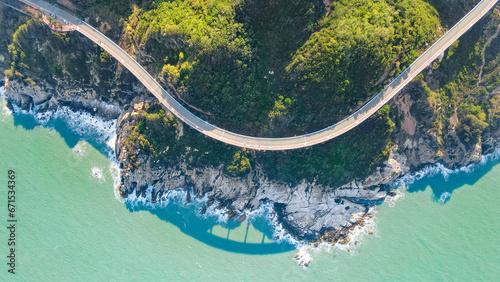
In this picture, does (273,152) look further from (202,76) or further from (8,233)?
(8,233)

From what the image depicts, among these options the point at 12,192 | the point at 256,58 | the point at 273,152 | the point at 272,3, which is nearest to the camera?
the point at 272,3

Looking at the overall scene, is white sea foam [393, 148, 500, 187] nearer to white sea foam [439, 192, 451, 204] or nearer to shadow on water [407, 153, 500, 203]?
shadow on water [407, 153, 500, 203]

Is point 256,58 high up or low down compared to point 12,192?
up

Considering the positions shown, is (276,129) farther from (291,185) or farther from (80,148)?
(80,148)

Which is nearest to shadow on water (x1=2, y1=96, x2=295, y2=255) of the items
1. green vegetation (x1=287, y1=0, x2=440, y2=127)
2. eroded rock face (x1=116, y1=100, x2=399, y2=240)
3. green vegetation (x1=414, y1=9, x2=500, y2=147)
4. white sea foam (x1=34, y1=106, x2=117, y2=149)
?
white sea foam (x1=34, y1=106, x2=117, y2=149)

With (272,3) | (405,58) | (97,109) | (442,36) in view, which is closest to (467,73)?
(442,36)

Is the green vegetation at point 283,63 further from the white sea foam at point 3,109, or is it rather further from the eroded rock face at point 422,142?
the white sea foam at point 3,109

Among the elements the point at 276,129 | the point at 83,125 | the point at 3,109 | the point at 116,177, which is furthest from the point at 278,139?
the point at 3,109

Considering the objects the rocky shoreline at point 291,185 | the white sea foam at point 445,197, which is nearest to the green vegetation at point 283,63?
the rocky shoreline at point 291,185
